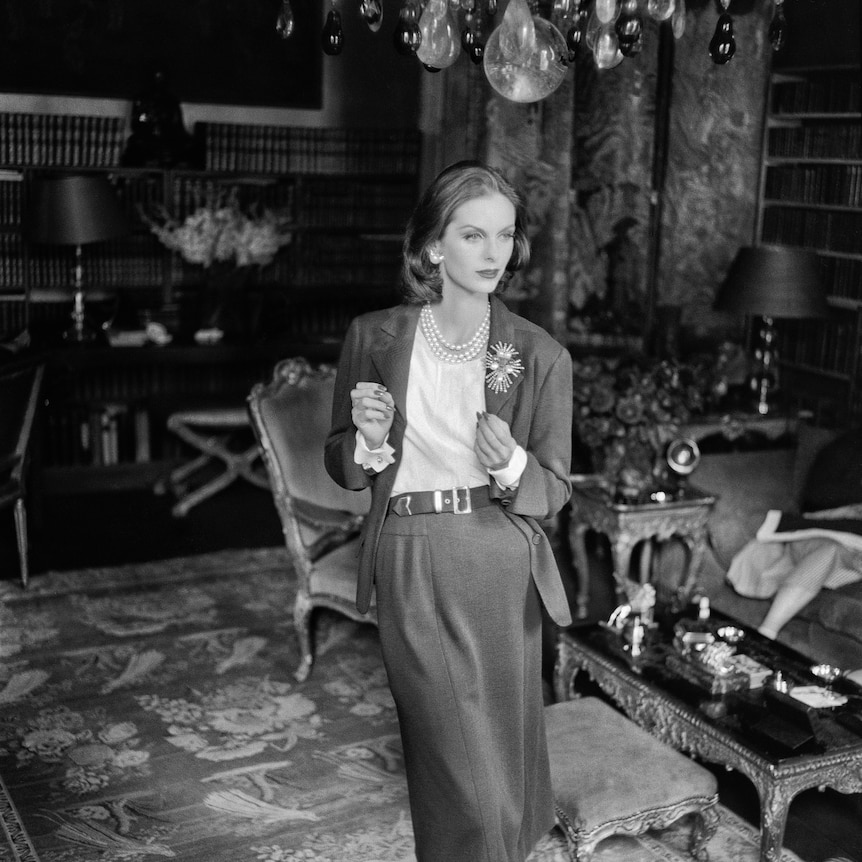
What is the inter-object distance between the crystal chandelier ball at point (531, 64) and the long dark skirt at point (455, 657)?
3.51ft

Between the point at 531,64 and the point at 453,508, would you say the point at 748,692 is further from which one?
the point at 531,64

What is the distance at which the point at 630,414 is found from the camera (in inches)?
179

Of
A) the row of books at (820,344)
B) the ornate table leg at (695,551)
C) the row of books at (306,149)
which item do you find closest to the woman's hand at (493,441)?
the ornate table leg at (695,551)

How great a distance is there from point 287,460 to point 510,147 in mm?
2483

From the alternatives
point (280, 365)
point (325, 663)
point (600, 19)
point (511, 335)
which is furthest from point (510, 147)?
point (511, 335)

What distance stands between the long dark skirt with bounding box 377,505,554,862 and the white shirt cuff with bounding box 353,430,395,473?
0.14m

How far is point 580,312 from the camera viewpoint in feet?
21.4

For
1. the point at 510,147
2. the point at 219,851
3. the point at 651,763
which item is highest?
the point at 510,147

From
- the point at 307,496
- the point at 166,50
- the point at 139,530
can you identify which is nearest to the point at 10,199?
the point at 166,50

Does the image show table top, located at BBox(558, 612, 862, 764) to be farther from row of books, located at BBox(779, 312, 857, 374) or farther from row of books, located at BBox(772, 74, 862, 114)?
row of books, located at BBox(772, 74, 862, 114)

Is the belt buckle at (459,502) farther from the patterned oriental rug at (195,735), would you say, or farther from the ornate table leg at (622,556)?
the ornate table leg at (622,556)

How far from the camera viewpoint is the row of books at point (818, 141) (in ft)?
20.4

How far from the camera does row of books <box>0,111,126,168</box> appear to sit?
21.8 feet

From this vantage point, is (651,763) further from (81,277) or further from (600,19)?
(81,277)
